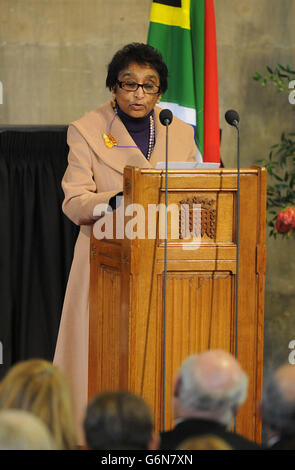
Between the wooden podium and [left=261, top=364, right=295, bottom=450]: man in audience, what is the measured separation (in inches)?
45.3

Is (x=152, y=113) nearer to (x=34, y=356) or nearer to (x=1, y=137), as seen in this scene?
(x=1, y=137)

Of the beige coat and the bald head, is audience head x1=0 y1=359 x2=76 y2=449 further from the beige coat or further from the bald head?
the beige coat

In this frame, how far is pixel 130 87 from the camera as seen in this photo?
355 cm

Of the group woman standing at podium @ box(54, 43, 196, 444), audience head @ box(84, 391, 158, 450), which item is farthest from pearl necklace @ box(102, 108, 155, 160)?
audience head @ box(84, 391, 158, 450)

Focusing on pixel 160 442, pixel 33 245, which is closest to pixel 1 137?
pixel 33 245

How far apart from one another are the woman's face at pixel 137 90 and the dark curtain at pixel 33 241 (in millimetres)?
1259

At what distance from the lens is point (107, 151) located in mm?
3613

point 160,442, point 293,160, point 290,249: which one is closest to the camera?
point 160,442

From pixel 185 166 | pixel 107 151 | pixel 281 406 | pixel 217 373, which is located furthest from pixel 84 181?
pixel 281 406

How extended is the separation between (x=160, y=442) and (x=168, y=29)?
3.27 meters

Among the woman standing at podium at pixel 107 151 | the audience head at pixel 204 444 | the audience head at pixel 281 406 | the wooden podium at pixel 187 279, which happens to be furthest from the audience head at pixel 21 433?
the woman standing at podium at pixel 107 151

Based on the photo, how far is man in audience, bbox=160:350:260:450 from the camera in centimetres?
179

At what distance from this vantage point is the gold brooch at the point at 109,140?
11.9ft

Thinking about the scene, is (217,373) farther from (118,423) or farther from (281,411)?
(118,423)
